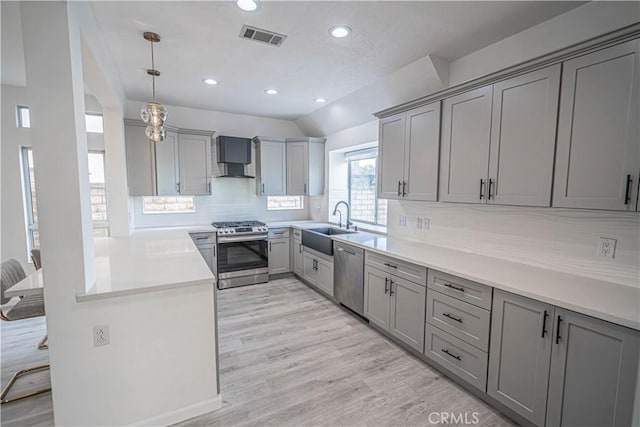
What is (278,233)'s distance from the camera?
4.76 m

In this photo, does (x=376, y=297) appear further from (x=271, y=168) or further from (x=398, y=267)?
(x=271, y=168)

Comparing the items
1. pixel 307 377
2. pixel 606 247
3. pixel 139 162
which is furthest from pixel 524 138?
pixel 139 162

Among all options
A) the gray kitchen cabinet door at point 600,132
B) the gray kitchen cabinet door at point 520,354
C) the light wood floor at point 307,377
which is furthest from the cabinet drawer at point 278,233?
the gray kitchen cabinet door at point 600,132

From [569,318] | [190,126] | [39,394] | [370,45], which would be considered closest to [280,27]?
[370,45]

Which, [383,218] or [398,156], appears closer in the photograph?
[398,156]

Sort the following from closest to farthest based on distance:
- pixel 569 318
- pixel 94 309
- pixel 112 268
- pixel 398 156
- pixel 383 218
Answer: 1. pixel 569 318
2. pixel 94 309
3. pixel 112 268
4. pixel 398 156
5. pixel 383 218

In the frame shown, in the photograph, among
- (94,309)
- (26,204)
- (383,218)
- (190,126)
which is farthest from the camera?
(190,126)

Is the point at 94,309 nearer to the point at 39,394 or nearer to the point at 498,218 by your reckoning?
the point at 39,394

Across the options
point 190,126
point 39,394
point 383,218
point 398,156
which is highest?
point 190,126

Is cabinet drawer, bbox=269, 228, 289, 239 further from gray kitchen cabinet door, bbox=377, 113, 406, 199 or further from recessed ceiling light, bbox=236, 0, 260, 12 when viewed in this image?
recessed ceiling light, bbox=236, 0, 260, 12

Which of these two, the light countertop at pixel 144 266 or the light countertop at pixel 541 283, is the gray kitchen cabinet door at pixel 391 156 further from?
the light countertop at pixel 144 266

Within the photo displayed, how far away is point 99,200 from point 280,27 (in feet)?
12.6

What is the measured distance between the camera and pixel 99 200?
14.1 ft

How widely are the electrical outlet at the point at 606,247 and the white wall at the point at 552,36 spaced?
1.23 metres
